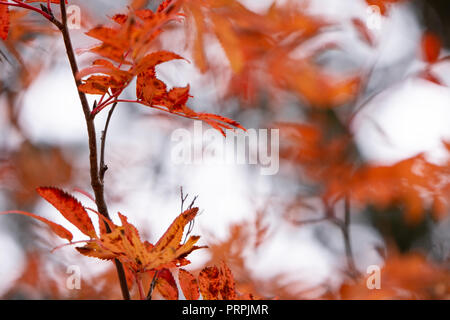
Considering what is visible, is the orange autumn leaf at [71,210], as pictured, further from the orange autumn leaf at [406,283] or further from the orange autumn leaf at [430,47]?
the orange autumn leaf at [430,47]

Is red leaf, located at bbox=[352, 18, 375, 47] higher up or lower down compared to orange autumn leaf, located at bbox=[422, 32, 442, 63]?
higher up

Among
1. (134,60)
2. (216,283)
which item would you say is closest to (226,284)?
(216,283)

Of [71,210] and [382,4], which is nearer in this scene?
[71,210]

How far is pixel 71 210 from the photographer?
0.18 meters

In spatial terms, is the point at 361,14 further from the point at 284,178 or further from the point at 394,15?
the point at 284,178

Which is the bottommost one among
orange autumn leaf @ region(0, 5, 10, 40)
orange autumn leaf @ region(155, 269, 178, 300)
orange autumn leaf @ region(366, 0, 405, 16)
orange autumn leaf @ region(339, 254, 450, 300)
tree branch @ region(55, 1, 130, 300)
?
orange autumn leaf @ region(339, 254, 450, 300)

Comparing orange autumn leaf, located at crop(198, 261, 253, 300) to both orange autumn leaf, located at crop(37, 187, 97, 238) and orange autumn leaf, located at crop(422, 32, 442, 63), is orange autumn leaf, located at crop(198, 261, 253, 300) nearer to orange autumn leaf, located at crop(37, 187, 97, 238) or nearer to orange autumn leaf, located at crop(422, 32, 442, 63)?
orange autumn leaf, located at crop(37, 187, 97, 238)

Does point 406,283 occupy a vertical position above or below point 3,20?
below

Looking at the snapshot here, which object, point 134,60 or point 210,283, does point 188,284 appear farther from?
point 134,60

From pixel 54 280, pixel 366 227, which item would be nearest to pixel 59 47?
pixel 54 280

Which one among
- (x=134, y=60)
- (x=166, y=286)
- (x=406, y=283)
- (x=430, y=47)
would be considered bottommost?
(x=406, y=283)

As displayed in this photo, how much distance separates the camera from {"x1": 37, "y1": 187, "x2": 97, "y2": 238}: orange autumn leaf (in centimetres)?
17

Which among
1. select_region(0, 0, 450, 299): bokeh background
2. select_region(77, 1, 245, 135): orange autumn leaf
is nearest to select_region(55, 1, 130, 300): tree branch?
select_region(77, 1, 245, 135): orange autumn leaf
